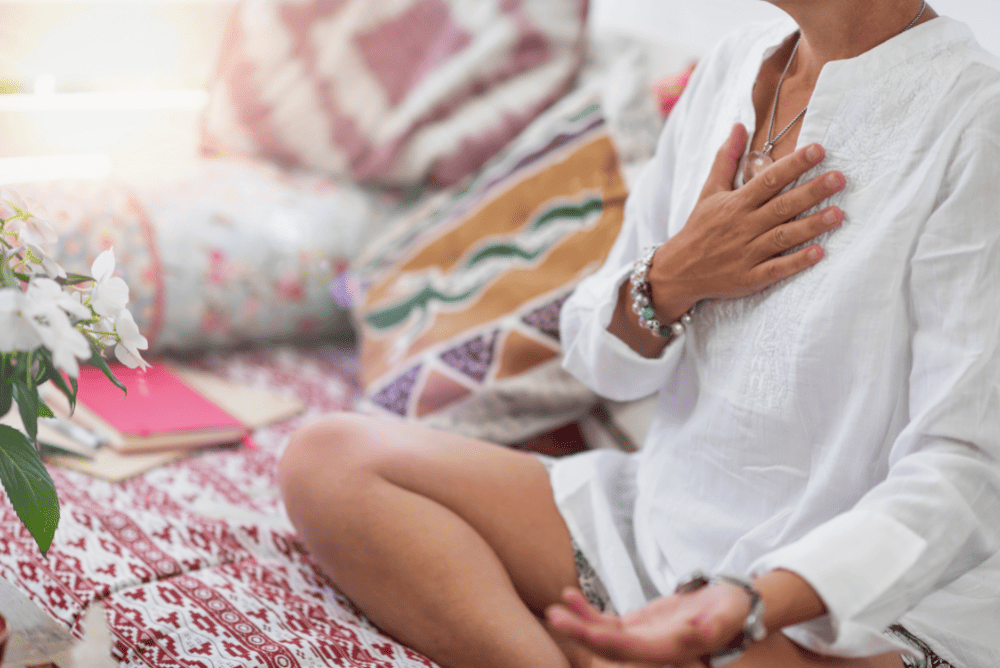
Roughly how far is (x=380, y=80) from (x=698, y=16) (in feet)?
2.12

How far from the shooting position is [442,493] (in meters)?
0.93

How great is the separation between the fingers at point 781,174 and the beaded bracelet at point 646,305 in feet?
0.41

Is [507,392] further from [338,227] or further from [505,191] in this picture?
[338,227]

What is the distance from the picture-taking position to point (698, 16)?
162 cm

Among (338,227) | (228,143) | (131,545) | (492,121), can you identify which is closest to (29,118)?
(228,143)

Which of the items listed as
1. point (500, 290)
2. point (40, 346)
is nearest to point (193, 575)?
point (40, 346)

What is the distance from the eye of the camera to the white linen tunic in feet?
2.12

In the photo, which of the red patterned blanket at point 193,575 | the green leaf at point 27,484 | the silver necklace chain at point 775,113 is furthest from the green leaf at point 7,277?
the silver necklace chain at point 775,113

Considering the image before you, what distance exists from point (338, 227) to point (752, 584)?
127cm

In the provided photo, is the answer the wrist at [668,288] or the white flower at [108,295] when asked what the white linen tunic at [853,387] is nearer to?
the wrist at [668,288]

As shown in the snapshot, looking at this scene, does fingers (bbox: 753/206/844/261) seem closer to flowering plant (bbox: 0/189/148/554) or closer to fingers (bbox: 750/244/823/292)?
fingers (bbox: 750/244/823/292)

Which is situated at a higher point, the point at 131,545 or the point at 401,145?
the point at 401,145

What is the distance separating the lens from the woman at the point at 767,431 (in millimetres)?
642

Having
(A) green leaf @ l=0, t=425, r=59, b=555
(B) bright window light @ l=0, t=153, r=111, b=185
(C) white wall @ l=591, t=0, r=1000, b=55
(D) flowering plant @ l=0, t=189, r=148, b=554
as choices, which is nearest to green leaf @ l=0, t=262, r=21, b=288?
(D) flowering plant @ l=0, t=189, r=148, b=554
